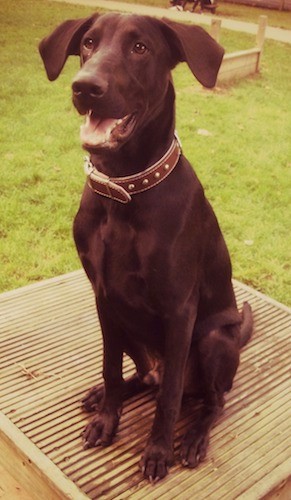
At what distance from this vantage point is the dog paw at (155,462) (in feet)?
7.30

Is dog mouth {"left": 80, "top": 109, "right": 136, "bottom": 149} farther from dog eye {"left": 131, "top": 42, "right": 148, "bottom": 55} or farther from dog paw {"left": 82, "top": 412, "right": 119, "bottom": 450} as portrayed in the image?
dog paw {"left": 82, "top": 412, "right": 119, "bottom": 450}

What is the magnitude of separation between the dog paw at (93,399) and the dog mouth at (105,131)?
1133 mm

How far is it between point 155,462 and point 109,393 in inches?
13.2

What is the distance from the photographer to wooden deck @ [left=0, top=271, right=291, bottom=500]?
7.30ft

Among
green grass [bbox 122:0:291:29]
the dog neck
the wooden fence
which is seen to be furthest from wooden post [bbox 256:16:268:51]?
the dog neck

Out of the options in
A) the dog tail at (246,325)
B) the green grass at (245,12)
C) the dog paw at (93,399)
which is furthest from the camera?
the green grass at (245,12)

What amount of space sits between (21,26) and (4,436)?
31.0 ft

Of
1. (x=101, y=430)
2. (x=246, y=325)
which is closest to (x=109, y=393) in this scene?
(x=101, y=430)

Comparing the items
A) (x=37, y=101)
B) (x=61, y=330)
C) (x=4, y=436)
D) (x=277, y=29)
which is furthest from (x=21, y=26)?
(x=4, y=436)

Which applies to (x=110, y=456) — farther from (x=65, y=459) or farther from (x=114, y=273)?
(x=114, y=273)

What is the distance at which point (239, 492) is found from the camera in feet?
7.23

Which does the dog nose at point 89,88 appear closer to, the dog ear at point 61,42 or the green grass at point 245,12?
the dog ear at point 61,42

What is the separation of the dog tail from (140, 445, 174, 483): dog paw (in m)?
0.85

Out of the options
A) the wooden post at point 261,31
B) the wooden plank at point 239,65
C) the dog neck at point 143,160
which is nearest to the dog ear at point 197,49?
the dog neck at point 143,160
